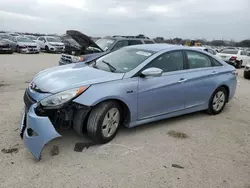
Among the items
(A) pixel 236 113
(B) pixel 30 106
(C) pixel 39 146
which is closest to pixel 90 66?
(B) pixel 30 106

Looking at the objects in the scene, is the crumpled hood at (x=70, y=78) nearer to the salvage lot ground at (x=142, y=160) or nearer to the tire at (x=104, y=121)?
the tire at (x=104, y=121)

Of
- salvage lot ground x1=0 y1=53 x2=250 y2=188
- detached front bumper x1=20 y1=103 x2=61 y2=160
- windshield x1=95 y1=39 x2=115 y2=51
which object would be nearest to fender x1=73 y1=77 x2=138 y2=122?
detached front bumper x1=20 y1=103 x2=61 y2=160

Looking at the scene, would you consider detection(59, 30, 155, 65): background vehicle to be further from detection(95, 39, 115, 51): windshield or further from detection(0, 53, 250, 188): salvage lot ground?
detection(0, 53, 250, 188): salvage lot ground

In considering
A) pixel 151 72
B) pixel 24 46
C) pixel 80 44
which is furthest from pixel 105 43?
pixel 24 46

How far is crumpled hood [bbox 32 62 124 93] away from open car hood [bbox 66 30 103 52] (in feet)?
15.6

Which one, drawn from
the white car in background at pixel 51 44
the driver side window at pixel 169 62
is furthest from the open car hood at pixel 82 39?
the white car in background at pixel 51 44

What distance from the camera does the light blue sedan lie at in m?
3.42

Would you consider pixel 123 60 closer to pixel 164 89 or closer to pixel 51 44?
pixel 164 89

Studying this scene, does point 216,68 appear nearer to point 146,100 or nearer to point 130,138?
point 146,100

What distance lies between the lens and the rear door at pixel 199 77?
4.89m

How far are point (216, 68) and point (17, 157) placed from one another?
4.29 m

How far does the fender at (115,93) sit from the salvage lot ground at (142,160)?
0.62 m

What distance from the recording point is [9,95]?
6.27 m

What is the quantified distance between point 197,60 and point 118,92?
2266 millimetres
